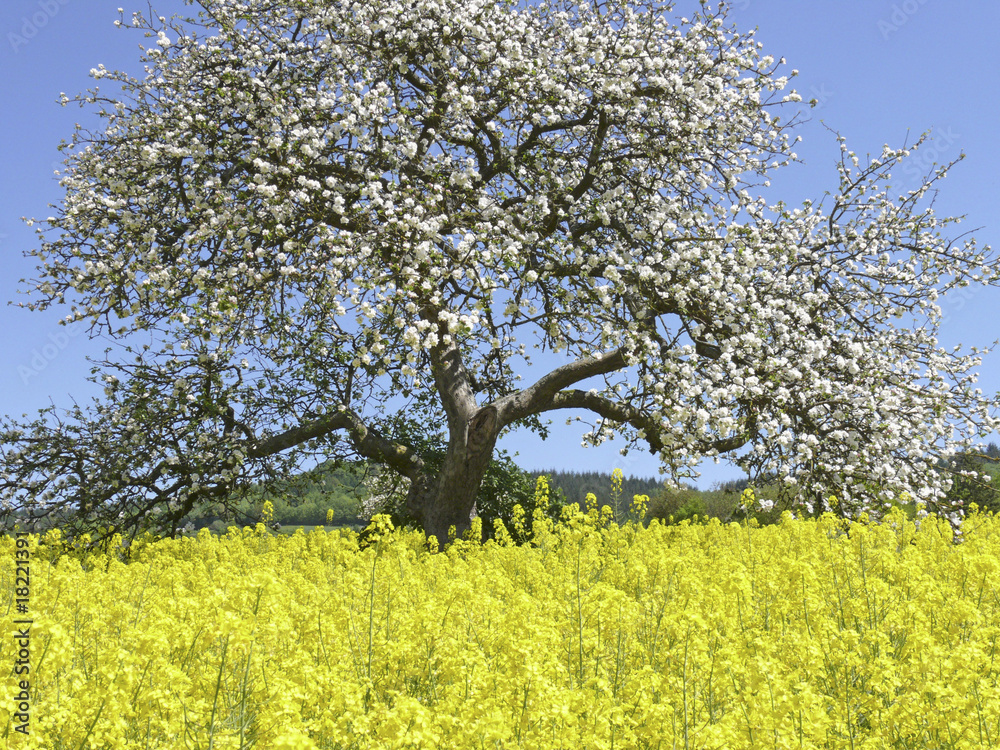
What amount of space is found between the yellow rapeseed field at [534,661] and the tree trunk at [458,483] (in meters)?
4.91

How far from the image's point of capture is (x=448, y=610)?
561 centimetres

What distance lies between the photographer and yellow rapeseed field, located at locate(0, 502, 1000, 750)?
11.9 feet

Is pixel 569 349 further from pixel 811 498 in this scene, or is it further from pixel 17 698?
pixel 17 698

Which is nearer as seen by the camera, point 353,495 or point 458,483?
point 458,483

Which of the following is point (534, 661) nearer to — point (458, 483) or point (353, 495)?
point (458, 483)

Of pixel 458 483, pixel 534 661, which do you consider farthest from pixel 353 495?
pixel 534 661

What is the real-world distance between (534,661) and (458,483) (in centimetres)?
971

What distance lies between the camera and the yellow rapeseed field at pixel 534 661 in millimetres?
3637

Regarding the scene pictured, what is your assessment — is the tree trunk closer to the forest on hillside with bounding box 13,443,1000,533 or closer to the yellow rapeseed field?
the forest on hillside with bounding box 13,443,1000,533

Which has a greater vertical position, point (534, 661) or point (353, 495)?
point (353, 495)

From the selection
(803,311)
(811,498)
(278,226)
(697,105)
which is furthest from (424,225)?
(811,498)

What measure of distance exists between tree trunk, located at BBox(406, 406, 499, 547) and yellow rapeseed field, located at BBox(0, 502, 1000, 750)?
4.91 m

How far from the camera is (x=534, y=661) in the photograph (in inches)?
151

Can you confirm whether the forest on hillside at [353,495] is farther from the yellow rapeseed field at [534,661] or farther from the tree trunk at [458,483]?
the yellow rapeseed field at [534,661]
